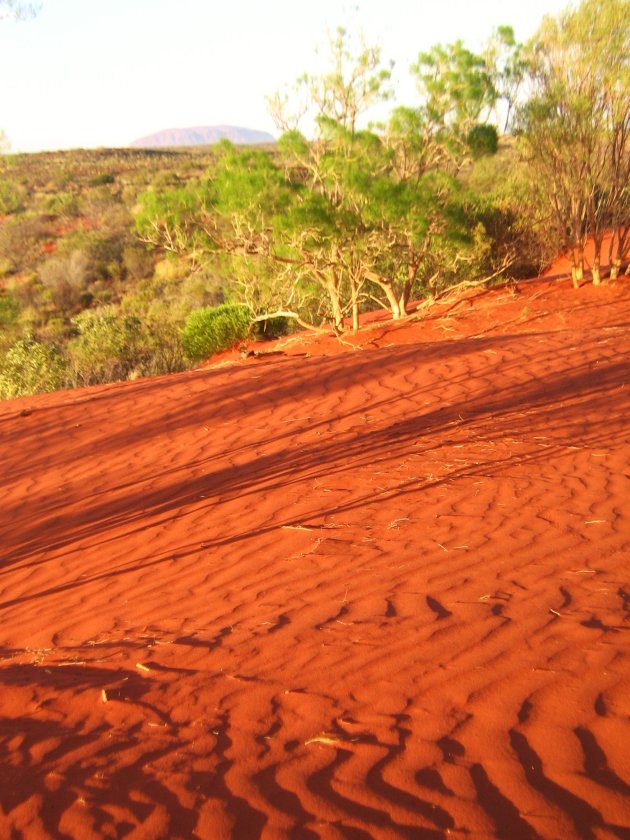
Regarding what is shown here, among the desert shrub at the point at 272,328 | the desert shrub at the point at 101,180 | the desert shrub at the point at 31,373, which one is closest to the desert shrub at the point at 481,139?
the desert shrub at the point at 272,328

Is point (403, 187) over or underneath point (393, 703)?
over

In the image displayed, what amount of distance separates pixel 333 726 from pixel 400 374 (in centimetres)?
713

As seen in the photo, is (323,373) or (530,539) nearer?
(530,539)

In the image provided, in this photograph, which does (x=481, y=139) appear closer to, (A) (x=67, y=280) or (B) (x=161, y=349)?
(B) (x=161, y=349)

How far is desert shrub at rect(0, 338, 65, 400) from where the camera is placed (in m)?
18.4

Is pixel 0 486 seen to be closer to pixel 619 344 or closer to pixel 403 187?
pixel 619 344

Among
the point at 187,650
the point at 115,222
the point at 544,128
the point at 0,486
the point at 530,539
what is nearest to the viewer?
the point at 187,650

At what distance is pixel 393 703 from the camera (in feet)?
11.0

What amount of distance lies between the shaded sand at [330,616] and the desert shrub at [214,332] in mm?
10020

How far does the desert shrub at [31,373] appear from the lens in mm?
18391

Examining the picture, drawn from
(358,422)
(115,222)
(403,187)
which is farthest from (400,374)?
(115,222)

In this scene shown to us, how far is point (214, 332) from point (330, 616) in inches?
620

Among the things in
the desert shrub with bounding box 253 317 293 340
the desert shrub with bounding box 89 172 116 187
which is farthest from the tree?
the desert shrub with bounding box 89 172 116 187

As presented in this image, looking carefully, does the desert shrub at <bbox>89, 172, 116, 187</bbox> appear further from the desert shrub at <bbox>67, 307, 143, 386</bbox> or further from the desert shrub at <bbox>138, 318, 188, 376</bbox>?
the desert shrub at <bbox>67, 307, 143, 386</bbox>
